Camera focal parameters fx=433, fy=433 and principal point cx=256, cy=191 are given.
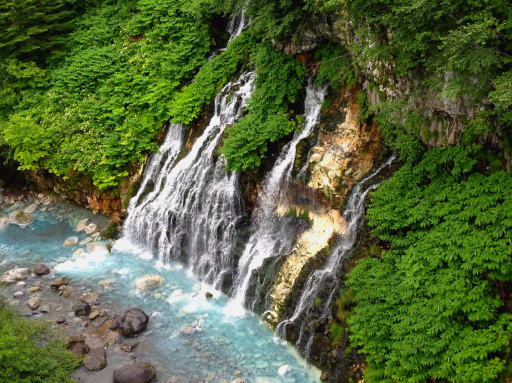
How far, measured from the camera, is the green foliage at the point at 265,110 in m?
11.5

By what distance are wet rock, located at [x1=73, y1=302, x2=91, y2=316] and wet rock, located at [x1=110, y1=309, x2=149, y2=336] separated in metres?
1.03

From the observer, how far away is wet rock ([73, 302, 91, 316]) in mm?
11191

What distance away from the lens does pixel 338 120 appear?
1091cm

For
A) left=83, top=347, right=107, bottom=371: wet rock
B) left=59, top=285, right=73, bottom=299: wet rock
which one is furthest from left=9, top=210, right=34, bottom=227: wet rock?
left=83, top=347, right=107, bottom=371: wet rock

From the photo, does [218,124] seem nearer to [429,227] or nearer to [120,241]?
[120,241]

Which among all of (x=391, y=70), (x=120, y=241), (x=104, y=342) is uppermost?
(x=391, y=70)

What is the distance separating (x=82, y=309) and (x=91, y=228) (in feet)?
14.7

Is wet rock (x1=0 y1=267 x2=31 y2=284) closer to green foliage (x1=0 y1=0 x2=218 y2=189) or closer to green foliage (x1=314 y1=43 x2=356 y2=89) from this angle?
green foliage (x1=0 y1=0 x2=218 y2=189)

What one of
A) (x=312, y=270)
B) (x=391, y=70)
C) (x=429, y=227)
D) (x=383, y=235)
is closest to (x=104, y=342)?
(x=312, y=270)

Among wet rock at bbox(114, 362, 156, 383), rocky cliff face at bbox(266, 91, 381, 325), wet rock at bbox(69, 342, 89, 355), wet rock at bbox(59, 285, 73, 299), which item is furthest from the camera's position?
wet rock at bbox(59, 285, 73, 299)

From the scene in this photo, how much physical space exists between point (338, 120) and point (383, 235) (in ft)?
11.5

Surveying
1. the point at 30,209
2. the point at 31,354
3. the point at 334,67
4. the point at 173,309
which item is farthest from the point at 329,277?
the point at 30,209

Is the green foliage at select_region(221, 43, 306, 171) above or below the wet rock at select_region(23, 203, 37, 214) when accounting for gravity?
above

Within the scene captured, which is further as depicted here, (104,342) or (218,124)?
(218,124)
